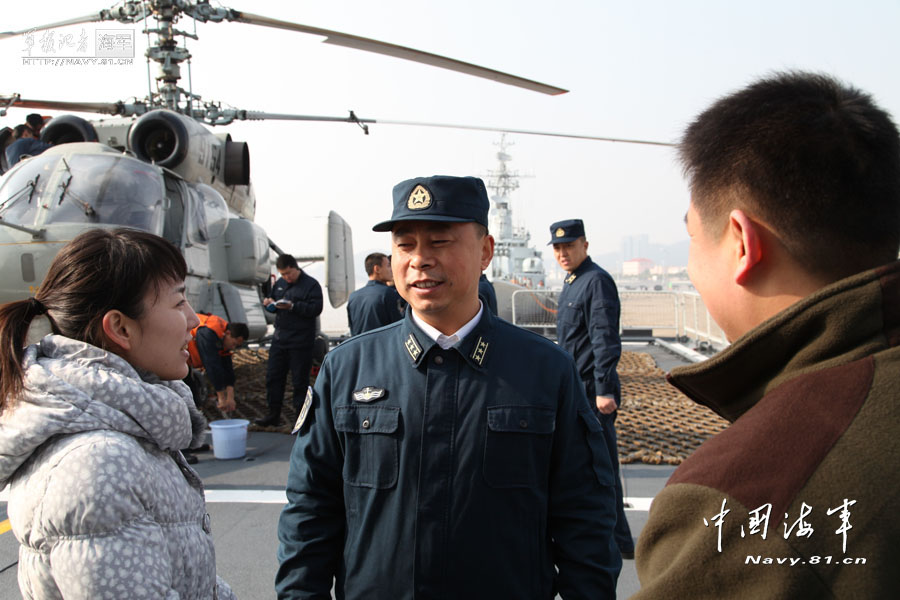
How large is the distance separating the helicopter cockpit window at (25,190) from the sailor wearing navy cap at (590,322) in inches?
219

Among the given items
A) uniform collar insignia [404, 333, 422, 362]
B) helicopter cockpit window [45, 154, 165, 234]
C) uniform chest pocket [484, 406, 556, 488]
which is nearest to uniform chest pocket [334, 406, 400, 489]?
uniform collar insignia [404, 333, 422, 362]

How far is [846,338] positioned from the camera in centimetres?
82

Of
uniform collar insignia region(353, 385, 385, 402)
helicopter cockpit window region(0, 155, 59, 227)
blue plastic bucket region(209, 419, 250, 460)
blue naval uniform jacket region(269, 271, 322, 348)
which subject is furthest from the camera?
blue naval uniform jacket region(269, 271, 322, 348)

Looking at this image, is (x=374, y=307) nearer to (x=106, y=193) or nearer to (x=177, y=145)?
(x=106, y=193)

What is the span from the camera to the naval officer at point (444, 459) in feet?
5.63

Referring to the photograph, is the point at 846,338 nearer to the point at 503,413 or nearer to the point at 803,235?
the point at 803,235

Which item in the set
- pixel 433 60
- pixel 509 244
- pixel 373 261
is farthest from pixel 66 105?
pixel 509 244

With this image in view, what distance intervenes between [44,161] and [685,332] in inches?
493

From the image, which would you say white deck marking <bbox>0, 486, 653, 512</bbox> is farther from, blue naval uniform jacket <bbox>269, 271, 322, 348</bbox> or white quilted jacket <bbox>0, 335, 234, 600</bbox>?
white quilted jacket <bbox>0, 335, 234, 600</bbox>

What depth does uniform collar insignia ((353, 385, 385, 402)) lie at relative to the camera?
183 cm

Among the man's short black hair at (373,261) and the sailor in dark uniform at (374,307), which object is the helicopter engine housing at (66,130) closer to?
the man's short black hair at (373,261)

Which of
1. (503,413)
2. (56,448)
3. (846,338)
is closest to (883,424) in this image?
(846,338)

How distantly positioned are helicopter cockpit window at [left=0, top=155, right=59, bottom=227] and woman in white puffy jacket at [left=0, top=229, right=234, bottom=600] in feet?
20.1

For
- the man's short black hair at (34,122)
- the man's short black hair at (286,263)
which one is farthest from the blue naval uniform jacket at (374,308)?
the man's short black hair at (34,122)
